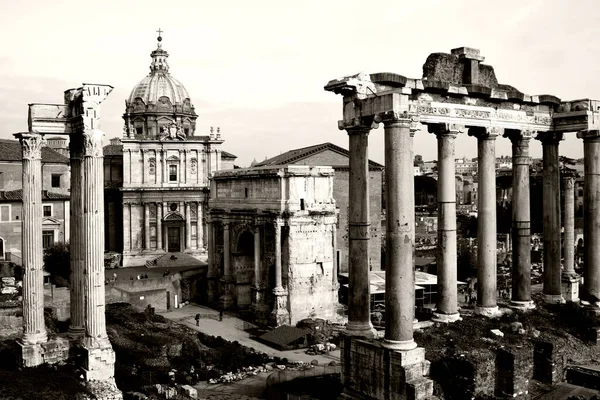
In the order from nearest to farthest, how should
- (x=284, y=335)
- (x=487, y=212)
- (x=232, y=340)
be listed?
(x=487, y=212)
(x=284, y=335)
(x=232, y=340)

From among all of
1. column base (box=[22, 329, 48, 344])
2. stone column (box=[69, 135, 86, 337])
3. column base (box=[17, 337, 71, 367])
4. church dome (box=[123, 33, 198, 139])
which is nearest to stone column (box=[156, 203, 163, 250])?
church dome (box=[123, 33, 198, 139])

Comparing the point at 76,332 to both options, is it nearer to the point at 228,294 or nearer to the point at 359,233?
the point at 359,233

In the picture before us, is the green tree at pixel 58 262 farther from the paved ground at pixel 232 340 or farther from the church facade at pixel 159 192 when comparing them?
the church facade at pixel 159 192

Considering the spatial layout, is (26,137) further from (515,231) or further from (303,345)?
(303,345)

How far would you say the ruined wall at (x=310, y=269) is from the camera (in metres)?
37.0

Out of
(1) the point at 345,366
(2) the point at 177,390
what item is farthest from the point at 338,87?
(2) the point at 177,390

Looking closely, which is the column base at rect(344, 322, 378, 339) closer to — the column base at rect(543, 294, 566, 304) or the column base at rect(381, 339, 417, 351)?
the column base at rect(381, 339, 417, 351)

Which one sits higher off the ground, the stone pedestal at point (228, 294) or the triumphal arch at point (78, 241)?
the triumphal arch at point (78, 241)

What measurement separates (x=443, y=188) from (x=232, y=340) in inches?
703

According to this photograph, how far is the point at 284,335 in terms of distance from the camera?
1297 inches

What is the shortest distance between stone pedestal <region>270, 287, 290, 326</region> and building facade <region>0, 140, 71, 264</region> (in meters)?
16.4

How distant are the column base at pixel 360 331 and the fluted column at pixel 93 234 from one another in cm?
642

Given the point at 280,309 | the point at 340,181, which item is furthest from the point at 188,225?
the point at 280,309

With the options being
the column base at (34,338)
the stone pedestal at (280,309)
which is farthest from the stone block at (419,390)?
the stone pedestal at (280,309)
